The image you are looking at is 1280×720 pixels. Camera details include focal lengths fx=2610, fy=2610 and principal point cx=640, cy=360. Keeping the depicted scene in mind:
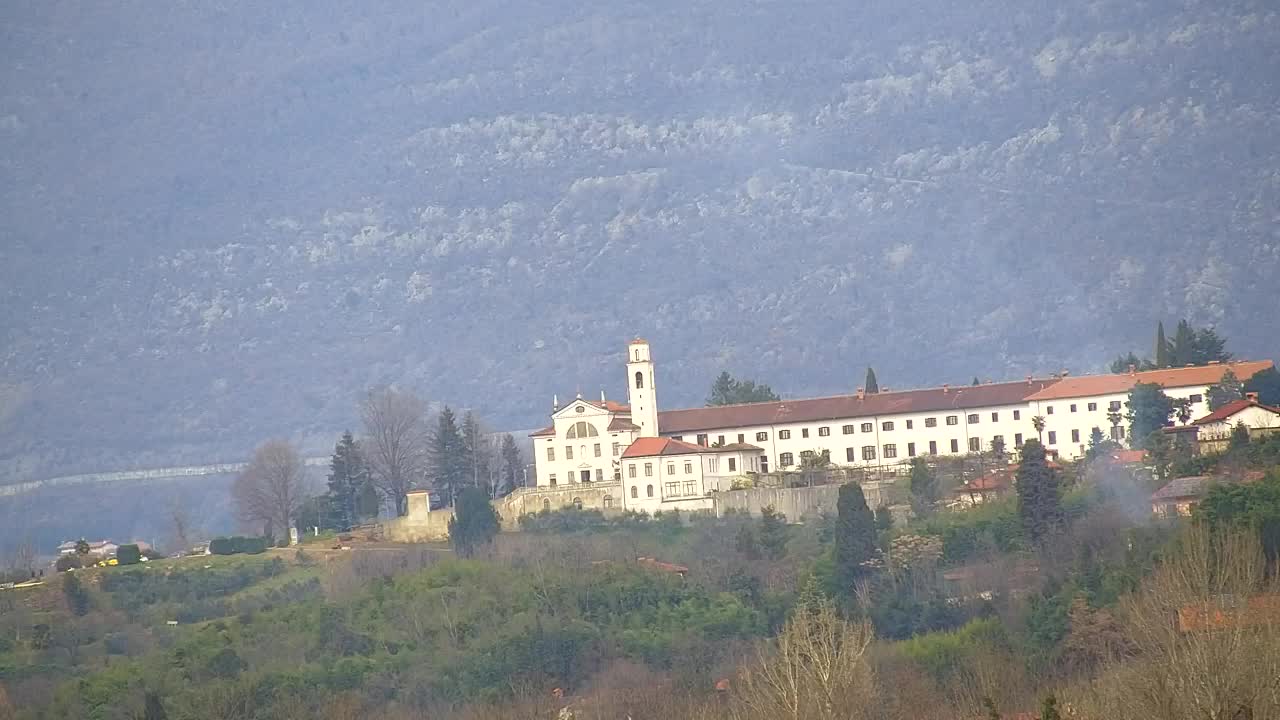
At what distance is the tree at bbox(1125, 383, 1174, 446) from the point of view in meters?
75.2

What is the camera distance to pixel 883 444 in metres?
80.4

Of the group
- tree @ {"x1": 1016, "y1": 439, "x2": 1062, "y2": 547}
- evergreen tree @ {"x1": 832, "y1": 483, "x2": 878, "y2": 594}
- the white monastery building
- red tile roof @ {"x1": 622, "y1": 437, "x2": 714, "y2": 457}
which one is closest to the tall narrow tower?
the white monastery building

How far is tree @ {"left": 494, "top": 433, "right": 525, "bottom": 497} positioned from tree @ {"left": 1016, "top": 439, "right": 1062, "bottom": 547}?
2179 centimetres

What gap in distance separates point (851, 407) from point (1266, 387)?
43.7 ft

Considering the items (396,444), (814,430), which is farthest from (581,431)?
(396,444)

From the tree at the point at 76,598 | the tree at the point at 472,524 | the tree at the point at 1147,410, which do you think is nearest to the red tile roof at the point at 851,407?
the tree at the point at 1147,410

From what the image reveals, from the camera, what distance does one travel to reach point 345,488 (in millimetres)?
85875

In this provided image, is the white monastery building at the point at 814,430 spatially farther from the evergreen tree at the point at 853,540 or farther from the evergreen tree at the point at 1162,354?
the evergreen tree at the point at 853,540

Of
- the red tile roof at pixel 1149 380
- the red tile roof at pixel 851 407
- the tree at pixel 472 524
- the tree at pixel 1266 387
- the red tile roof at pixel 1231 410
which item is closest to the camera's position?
the red tile roof at pixel 1231 410

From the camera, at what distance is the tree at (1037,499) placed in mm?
67750

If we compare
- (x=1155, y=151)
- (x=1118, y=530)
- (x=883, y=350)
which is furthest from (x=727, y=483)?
(x=1155, y=151)

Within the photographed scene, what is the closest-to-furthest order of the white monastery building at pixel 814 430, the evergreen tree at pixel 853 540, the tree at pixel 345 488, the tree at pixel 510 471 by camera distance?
the evergreen tree at pixel 853 540 < the white monastery building at pixel 814 430 < the tree at pixel 345 488 < the tree at pixel 510 471

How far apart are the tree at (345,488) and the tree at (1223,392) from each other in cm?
2762

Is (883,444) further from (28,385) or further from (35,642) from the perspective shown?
(28,385)
